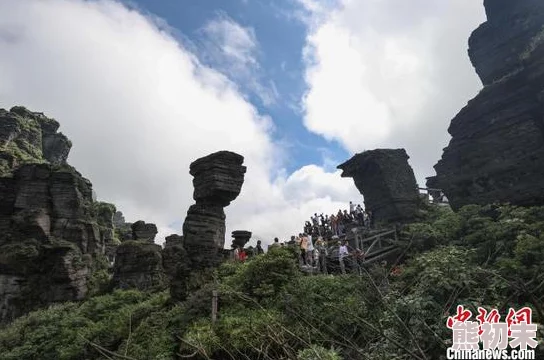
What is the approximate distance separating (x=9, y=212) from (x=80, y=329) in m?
21.4

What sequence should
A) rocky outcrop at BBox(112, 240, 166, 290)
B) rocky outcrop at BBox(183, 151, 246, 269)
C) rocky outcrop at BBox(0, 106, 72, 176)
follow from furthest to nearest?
rocky outcrop at BBox(0, 106, 72, 176) → rocky outcrop at BBox(112, 240, 166, 290) → rocky outcrop at BBox(183, 151, 246, 269)

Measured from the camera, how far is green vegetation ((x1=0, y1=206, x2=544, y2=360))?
19.8 ft

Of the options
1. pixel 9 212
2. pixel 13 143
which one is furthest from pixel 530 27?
pixel 13 143

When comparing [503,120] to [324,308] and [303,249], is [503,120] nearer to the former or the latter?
[303,249]

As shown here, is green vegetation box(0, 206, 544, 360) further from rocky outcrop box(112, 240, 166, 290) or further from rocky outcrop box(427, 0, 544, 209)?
rocky outcrop box(112, 240, 166, 290)

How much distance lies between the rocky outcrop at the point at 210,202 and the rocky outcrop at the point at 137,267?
11.7 metres

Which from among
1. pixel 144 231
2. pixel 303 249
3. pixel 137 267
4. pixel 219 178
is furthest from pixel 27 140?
pixel 303 249

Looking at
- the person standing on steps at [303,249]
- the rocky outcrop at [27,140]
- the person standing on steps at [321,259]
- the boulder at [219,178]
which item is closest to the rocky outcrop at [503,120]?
the person standing on steps at [321,259]

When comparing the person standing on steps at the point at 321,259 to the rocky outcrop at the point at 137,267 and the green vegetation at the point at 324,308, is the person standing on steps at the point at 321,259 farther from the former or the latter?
the rocky outcrop at the point at 137,267

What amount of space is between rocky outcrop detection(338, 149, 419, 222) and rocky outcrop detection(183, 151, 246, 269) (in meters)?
11.0

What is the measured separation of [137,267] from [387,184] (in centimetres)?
1693

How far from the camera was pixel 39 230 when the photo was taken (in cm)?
2806

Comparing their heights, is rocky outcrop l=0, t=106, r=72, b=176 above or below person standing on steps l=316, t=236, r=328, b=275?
above

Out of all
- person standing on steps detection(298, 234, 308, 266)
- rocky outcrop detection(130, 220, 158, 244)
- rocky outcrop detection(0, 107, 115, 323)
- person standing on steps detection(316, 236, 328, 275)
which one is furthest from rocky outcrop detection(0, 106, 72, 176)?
person standing on steps detection(316, 236, 328, 275)
